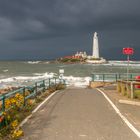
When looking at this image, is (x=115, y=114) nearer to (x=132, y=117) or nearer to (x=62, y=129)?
(x=132, y=117)

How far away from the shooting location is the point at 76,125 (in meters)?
11.0

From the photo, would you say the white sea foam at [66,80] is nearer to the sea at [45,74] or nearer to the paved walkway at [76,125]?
the sea at [45,74]

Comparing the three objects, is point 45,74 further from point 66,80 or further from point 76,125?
point 76,125

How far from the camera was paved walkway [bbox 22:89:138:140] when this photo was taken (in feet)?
30.7

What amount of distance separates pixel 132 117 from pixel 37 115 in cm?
355

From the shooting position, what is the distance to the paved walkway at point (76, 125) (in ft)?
30.7

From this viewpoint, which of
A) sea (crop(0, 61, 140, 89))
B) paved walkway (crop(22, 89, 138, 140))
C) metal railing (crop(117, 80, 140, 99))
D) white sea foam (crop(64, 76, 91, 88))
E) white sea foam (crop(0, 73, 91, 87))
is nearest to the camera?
paved walkway (crop(22, 89, 138, 140))

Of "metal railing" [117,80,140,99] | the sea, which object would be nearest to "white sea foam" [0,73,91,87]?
the sea

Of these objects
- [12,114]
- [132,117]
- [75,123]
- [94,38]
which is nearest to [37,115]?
[12,114]

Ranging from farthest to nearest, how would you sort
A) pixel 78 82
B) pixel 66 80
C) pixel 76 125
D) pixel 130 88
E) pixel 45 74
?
pixel 45 74
pixel 66 80
pixel 78 82
pixel 130 88
pixel 76 125

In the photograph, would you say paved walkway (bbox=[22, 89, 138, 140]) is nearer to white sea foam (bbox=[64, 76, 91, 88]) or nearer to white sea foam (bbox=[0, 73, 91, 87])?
white sea foam (bbox=[64, 76, 91, 88])

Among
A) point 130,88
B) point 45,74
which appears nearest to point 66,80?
point 45,74

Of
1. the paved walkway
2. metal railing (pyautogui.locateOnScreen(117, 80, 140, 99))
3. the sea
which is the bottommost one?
the sea

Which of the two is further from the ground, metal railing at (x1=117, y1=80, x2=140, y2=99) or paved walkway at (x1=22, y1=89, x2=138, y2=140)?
metal railing at (x1=117, y1=80, x2=140, y2=99)
